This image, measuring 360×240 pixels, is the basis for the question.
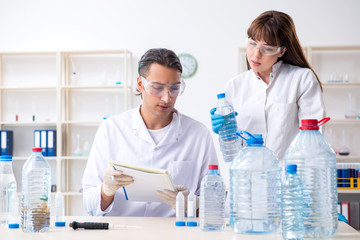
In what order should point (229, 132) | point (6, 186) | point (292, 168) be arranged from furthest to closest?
point (229, 132) < point (6, 186) < point (292, 168)

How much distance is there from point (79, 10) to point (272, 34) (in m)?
3.83

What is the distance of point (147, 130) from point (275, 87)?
64cm

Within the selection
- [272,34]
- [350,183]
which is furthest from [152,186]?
[350,183]

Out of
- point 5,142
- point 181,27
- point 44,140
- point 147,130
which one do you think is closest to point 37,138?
point 44,140

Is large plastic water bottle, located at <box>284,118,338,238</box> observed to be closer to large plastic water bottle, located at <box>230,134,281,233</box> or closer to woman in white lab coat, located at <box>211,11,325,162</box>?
large plastic water bottle, located at <box>230,134,281,233</box>

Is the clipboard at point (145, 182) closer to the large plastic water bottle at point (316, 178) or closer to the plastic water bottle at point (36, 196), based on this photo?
the plastic water bottle at point (36, 196)

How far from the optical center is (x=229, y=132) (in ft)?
6.80

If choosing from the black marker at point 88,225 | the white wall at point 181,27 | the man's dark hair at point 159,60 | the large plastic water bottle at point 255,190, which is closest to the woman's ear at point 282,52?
the man's dark hair at point 159,60

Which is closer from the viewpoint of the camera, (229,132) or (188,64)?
(229,132)

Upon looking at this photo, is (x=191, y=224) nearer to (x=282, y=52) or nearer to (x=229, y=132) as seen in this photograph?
(x=229, y=132)

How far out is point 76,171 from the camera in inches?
214

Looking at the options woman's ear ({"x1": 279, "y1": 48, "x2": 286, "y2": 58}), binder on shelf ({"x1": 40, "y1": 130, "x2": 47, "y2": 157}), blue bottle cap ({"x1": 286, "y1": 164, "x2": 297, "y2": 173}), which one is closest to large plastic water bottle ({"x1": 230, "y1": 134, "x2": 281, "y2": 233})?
blue bottle cap ({"x1": 286, "y1": 164, "x2": 297, "y2": 173})

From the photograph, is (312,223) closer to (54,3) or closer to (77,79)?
(77,79)

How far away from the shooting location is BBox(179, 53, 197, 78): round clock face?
5281mm
